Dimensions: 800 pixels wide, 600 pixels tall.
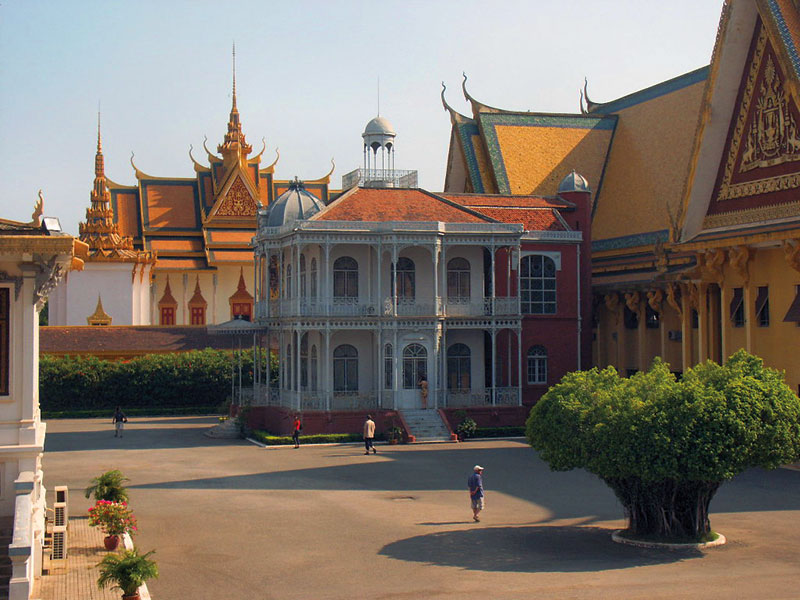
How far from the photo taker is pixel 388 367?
3625cm

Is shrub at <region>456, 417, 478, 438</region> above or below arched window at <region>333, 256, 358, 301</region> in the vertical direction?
below

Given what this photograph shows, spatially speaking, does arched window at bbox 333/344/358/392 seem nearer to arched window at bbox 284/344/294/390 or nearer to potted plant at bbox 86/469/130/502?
arched window at bbox 284/344/294/390

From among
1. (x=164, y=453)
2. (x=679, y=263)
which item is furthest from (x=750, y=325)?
(x=164, y=453)

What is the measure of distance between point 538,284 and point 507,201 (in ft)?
11.5

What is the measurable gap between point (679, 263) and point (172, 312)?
36012 millimetres

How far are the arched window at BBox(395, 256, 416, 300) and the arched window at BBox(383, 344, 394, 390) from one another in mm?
2125

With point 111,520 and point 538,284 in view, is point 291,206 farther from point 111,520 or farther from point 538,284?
point 111,520

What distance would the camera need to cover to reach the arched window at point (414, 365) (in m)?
36.4

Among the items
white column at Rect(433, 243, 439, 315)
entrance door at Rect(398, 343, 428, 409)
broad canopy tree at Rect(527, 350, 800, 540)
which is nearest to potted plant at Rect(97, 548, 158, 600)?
broad canopy tree at Rect(527, 350, 800, 540)

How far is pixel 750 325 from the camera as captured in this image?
3045 cm

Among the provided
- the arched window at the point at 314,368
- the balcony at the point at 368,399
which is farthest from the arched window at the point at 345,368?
the arched window at the point at 314,368

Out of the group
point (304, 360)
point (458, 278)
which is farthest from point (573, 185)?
point (304, 360)

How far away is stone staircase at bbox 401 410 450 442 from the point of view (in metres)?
34.8

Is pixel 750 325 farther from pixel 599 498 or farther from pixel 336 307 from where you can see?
pixel 336 307
